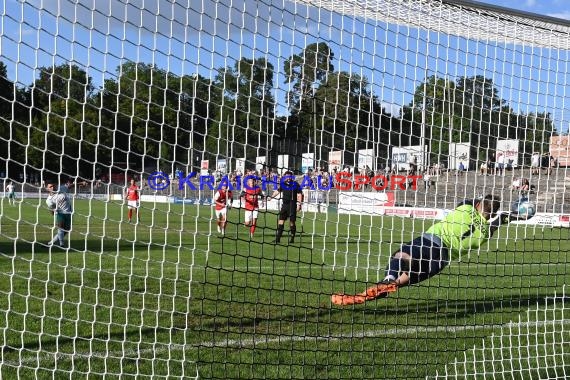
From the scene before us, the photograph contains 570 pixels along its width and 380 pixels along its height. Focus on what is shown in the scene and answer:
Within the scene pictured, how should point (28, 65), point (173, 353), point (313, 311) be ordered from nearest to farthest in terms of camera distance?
point (28, 65) < point (173, 353) < point (313, 311)

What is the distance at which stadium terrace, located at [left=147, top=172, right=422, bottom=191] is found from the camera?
14.8 ft

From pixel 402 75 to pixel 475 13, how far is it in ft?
3.05

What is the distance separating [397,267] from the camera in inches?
248

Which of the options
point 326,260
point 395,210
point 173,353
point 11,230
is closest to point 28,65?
point 173,353

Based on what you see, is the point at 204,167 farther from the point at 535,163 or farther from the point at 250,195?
the point at 535,163

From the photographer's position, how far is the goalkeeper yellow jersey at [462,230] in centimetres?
589

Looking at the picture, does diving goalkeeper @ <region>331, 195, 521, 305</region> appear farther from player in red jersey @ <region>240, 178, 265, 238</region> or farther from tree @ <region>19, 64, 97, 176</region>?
tree @ <region>19, 64, 97, 176</region>

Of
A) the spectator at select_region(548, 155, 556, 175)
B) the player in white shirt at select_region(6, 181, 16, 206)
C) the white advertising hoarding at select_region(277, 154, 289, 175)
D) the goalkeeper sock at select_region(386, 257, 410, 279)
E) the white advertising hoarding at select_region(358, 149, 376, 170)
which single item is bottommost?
the goalkeeper sock at select_region(386, 257, 410, 279)

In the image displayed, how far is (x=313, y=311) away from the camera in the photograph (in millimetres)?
6965

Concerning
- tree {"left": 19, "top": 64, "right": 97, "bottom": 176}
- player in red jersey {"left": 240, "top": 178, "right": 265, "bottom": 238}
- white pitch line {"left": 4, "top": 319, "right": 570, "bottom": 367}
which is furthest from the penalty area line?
tree {"left": 19, "top": 64, "right": 97, "bottom": 176}

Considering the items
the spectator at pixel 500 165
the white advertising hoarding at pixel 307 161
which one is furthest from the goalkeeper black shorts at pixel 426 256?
the white advertising hoarding at pixel 307 161

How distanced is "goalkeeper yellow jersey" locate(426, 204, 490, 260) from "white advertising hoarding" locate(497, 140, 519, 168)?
0.54 metres

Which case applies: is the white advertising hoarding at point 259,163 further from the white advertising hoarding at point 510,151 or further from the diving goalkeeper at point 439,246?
the white advertising hoarding at point 510,151

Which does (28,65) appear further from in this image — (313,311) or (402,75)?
(313,311)
